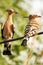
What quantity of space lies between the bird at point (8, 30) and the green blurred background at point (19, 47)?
3cm

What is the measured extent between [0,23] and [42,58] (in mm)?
527

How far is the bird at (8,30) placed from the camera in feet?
6.50

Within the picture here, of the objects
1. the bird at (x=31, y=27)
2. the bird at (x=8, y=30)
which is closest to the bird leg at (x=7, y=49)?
the bird at (x=8, y=30)

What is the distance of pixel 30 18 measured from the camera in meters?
2.07

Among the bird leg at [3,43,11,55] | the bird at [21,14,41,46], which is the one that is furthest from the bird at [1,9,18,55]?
the bird at [21,14,41,46]

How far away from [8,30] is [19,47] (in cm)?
19

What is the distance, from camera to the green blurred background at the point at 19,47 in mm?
1979

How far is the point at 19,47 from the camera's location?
78.7 inches

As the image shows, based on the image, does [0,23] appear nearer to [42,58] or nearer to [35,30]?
[35,30]

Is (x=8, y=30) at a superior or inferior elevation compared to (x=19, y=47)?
superior

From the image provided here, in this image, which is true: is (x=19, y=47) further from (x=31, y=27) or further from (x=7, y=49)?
(x=31, y=27)

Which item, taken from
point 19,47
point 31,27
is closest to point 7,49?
point 19,47

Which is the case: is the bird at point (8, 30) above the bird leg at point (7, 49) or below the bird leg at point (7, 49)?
above

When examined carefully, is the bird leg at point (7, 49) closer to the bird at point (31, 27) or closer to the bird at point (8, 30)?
the bird at point (8, 30)
